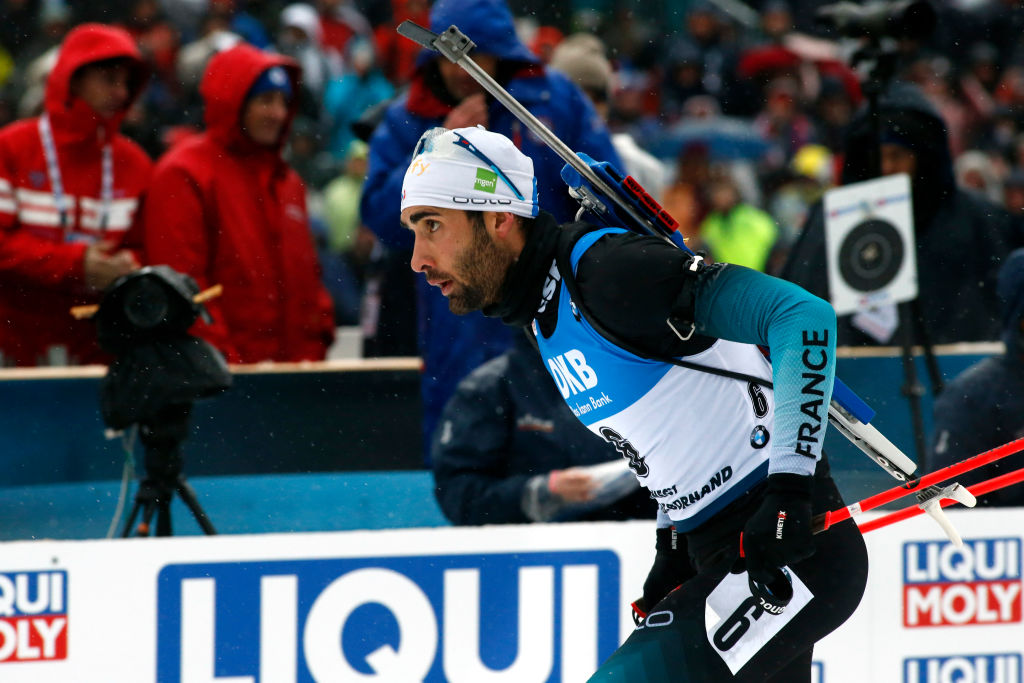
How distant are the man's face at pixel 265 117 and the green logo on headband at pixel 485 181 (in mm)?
1840

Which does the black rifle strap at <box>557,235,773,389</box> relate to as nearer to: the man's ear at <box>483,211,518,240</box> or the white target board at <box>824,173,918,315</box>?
the man's ear at <box>483,211,518,240</box>

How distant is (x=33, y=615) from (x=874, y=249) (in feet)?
9.61

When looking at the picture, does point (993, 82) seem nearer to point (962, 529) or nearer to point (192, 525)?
point (962, 529)

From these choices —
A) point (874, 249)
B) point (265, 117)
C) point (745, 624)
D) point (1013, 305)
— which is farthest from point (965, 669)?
point (265, 117)

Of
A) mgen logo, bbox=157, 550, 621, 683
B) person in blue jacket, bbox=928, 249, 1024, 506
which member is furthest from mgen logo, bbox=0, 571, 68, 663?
person in blue jacket, bbox=928, 249, 1024, 506

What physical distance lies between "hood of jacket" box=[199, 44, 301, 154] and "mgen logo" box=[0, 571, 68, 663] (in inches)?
62.3

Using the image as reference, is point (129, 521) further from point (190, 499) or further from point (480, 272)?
point (480, 272)

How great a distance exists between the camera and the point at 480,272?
9.14ft

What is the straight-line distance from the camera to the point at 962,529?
13.2 feet

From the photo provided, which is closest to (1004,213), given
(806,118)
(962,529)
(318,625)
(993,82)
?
(962,529)

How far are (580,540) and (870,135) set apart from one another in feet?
6.29

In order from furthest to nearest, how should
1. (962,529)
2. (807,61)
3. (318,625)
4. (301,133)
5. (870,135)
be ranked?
(807,61) < (301,133) < (870,135) < (962,529) < (318,625)

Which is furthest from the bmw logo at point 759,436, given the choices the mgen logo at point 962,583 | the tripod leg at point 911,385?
the tripod leg at point 911,385

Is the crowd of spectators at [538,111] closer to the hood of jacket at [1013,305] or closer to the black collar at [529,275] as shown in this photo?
the hood of jacket at [1013,305]
